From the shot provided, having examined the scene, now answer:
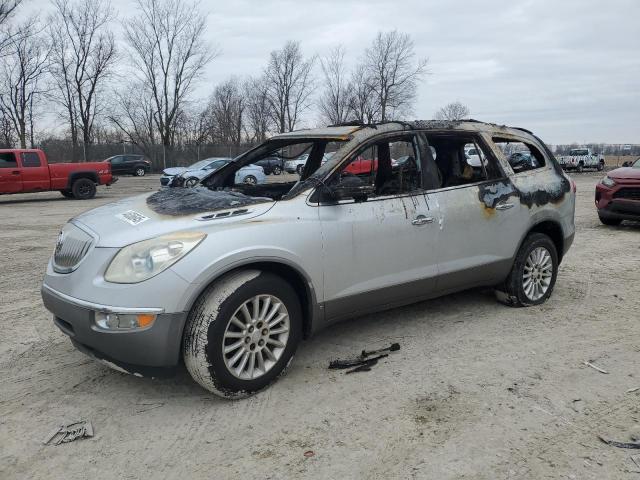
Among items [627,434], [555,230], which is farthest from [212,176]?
[627,434]

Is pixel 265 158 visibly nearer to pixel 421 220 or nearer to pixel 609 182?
pixel 421 220

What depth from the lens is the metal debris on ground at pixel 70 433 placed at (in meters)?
2.83

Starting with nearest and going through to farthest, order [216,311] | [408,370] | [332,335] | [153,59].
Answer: [216,311] < [408,370] < [332,335] < [153,59]

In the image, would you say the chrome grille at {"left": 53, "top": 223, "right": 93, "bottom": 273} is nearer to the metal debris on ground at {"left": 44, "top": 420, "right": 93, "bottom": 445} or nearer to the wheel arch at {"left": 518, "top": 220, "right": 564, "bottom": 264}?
the metal debris on ground at {"left": 44, "top": 420, "right": 93, "bottom": 445}

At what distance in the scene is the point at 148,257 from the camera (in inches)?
117

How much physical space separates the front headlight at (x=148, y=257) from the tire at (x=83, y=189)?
1590 cm

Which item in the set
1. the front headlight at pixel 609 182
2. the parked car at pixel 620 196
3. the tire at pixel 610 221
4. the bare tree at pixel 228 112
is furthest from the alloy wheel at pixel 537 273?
the bare tree at pixel 228 112

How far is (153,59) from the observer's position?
157ft

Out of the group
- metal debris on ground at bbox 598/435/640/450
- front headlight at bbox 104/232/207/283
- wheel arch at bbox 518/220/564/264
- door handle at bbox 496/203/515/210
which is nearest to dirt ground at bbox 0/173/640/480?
metal debris on ground at bbox 598/435/640/450

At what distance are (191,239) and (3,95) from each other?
46.7m

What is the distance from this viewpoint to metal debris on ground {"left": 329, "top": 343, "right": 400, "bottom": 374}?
3.67 metres

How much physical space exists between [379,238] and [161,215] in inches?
59.1

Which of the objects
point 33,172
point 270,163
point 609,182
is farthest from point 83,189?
point 609,182

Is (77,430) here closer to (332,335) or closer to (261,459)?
(261,459)
